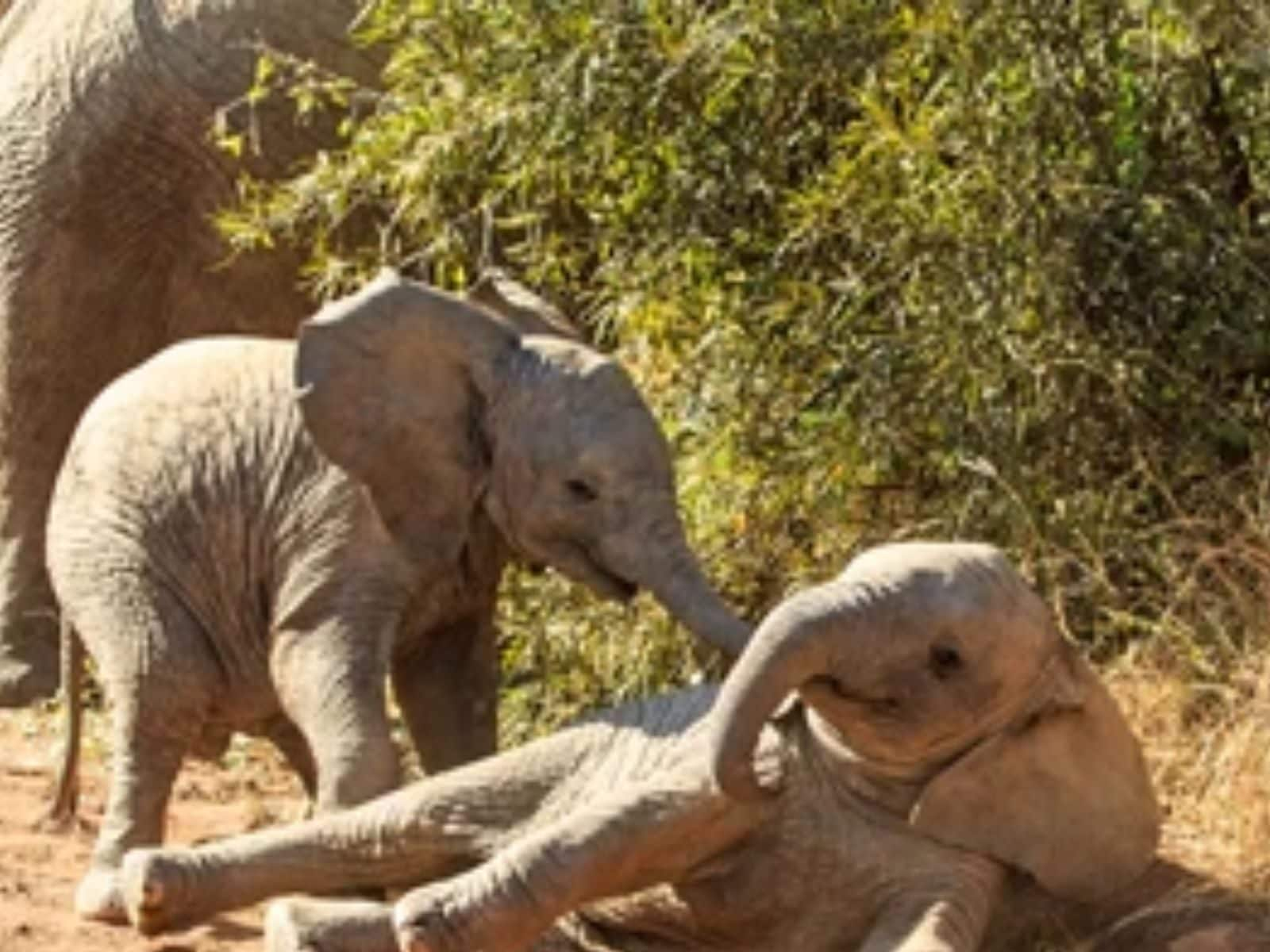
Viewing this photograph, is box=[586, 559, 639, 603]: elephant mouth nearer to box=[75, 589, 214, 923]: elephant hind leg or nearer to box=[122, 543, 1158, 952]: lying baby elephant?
box=[122, 543, 1158, 952]: lying baby elephant

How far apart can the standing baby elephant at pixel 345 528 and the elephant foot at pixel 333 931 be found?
443mm

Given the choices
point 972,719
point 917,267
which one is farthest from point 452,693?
point 972,719

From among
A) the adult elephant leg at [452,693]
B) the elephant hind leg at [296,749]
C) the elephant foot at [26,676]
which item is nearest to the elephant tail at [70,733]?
the elephant hind leg at [296,749]

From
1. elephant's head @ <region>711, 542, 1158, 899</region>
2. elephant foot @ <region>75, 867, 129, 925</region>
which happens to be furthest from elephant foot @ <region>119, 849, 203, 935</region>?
elephant's head @ <region>711, 542, 1158, 899</region>

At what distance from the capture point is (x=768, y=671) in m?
6.27

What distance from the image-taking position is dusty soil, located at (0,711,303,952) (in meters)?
7.29

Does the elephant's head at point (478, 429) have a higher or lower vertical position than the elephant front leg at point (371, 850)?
higher

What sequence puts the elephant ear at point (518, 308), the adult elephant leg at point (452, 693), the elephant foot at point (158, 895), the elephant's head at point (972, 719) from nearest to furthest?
the elephant's head at point (972, 719) < the elephant foot at point (158, 895) < the elephant ear at point (518, 308) < the adult elephant leg at point (452, 693)

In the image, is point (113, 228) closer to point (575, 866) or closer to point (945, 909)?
point (575, 866)

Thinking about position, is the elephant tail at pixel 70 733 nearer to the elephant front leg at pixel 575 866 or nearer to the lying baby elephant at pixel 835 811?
the lying baby elephant at pixel 835 811

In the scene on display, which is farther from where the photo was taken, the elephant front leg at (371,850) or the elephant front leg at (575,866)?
the elephant front leg at (371,850)

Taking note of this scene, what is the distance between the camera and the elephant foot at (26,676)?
412 inches

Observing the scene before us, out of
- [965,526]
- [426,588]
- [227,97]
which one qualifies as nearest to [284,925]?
[426,588]

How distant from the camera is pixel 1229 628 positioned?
26.6 feet
